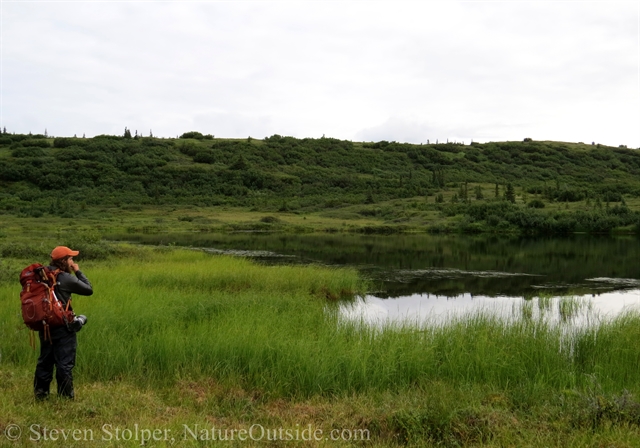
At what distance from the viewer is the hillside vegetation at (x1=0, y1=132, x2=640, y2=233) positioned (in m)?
56.9

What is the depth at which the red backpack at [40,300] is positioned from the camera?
21.6 feet

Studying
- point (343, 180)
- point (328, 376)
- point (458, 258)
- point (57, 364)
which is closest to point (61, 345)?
point (57, 364)

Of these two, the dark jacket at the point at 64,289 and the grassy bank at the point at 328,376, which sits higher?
the dark jacket at the point at 64,289

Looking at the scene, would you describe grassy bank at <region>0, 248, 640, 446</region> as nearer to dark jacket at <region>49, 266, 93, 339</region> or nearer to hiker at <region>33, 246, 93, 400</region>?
hiker at <region>33, 246, 93, 400</region>

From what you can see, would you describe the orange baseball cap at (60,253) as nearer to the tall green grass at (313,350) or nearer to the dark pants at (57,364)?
the dark pants at (57,364)

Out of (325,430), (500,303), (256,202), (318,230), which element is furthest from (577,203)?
(325,430)

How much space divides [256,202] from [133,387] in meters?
65.6

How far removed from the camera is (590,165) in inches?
4464

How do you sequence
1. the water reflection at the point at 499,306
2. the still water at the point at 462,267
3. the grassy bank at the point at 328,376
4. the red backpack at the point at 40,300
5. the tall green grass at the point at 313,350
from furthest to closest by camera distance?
the still water at the point at 462,267
the water reflection at the point at 499,306
the tall green grass at the point at 313,350
the red backpack at the point at 40,300
the grassy bank at the point at 328,376

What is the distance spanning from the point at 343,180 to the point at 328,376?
8047 cm

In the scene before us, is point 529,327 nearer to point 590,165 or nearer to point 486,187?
point 486,187

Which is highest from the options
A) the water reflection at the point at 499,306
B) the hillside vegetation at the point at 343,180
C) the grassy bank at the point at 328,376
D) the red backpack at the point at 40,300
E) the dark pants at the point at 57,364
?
the hillside vegetation at the point at 343,180

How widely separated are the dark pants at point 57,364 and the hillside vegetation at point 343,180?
47.7 m

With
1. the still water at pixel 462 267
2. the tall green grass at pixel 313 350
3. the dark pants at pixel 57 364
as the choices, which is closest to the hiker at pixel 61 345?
the dark pants at pixel 57 364
